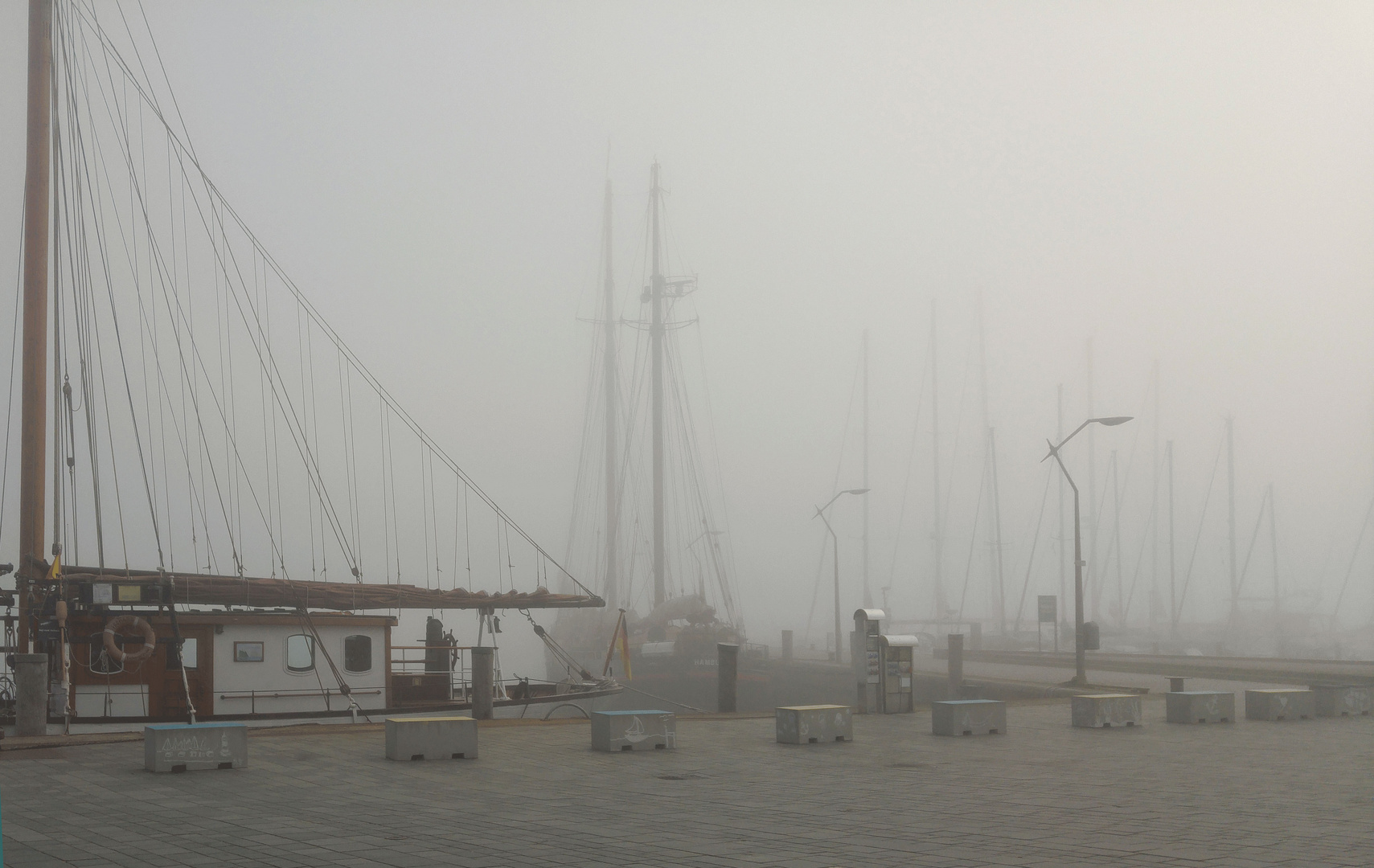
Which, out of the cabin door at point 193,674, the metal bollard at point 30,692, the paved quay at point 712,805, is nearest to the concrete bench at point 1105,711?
the paved quay at point 712,805

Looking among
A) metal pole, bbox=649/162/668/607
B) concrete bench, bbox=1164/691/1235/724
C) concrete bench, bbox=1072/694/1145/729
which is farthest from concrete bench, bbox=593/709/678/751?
metal pole, bbox=649/162/668/607

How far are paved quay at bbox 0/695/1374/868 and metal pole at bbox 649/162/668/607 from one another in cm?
5031

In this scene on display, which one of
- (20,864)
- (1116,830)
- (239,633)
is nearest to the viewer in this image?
(20,864)

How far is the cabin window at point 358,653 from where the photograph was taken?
79.0 ft

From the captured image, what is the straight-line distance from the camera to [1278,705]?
22609 mm

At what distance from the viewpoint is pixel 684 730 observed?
19.7m

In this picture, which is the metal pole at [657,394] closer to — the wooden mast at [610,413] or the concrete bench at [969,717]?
the wooden mast at [610,413]

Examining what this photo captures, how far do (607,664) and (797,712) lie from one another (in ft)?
64.1

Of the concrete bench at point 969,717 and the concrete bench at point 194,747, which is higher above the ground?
the concrete bench at point 194,747


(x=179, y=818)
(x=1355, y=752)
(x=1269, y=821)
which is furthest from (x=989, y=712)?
(x=179, y=818)

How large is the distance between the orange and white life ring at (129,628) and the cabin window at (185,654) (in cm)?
53

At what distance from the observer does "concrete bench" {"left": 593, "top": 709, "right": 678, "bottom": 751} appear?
1614 cm

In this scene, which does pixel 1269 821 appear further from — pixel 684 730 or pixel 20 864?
pixel 684 730

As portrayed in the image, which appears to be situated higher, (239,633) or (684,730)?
(239,633)
